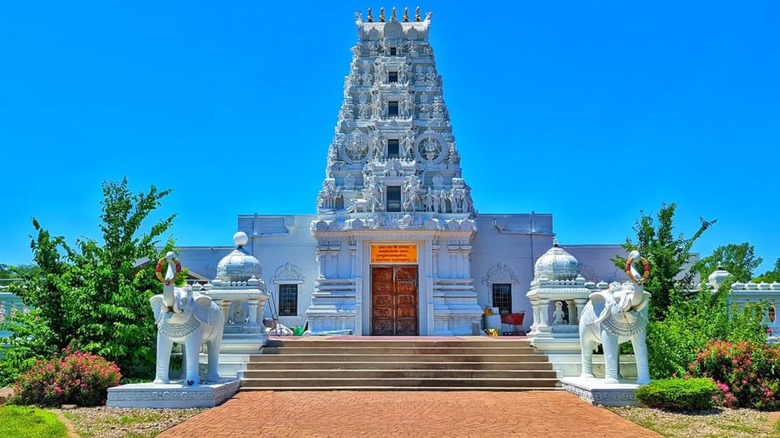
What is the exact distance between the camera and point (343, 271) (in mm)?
22266

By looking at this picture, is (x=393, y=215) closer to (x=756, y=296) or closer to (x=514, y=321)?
(x=514, y=321)

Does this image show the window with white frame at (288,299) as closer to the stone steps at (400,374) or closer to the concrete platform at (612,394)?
the stone steps at (400,374)

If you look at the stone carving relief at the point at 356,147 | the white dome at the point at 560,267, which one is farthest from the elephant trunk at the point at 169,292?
the stone carving relief at the point at 356,147

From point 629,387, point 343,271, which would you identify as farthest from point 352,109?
point 629,387

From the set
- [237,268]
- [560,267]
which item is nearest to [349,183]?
[237,268]

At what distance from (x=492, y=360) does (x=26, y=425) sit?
368 inches

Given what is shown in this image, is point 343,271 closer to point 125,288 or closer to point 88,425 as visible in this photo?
point 125,288

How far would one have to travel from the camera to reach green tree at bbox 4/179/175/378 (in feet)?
43.1

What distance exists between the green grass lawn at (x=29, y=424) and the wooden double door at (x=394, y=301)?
41.6ft

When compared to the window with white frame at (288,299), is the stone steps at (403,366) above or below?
below

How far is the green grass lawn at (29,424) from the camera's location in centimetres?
856

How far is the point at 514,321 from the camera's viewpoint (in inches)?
887

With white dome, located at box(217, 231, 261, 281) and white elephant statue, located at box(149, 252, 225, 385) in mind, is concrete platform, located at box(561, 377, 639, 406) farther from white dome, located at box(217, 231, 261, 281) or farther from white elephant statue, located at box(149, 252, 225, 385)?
white dome, located at box(217, 231, 261, 281)

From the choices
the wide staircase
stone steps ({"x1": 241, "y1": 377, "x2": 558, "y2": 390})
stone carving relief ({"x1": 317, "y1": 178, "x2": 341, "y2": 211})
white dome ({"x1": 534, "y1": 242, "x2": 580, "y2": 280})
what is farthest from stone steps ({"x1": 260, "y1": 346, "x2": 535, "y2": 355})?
stone carving relief ({"x1": 317, "y1": 178, "x2": 341, "y2": 211})
